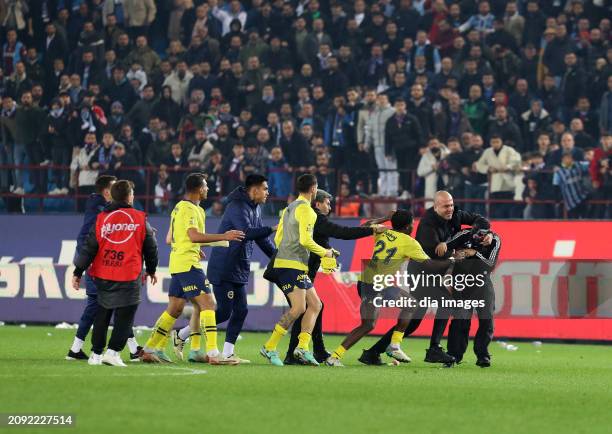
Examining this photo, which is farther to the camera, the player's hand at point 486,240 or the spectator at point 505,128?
the spectator at point 505,128

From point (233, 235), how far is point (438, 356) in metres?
3.25

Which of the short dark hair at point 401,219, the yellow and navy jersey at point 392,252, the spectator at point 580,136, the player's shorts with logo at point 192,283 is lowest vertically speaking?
the player's shorts with logo at point 192,283

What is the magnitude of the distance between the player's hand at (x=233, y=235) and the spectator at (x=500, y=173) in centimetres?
1029

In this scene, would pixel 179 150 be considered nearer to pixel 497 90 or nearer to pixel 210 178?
pixel 210 178

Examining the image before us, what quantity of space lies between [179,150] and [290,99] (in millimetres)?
2936

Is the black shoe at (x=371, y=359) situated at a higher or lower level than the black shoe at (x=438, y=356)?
lower

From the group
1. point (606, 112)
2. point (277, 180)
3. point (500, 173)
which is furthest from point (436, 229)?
point (606, 112)

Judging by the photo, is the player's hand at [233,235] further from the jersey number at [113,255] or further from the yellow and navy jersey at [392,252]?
the yellow and navy jersey at [392,252]

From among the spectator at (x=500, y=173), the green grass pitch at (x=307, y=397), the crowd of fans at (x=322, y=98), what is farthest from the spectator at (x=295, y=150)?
the green grass pitch at (x=307, y=397)

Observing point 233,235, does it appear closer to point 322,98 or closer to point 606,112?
point 606,112

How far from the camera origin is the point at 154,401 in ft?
35.1

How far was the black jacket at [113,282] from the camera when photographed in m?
14.1

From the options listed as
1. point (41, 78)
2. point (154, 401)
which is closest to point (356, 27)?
point (41, 78)

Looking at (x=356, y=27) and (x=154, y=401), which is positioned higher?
(x=356, y=27)
